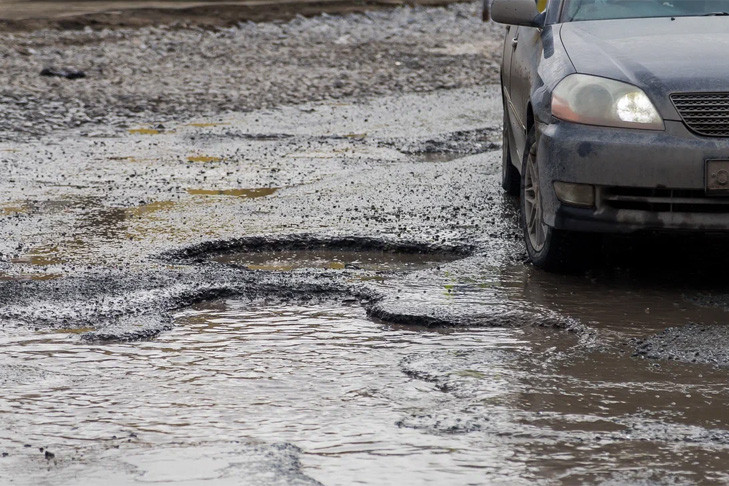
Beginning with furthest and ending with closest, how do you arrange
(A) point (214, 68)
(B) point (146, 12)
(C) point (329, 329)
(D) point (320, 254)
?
(B) point (146, 12) → (A) point (214, 68) → (D) point (320, 254) → (C) point (329, 329)

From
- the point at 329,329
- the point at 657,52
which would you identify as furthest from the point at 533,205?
the point at 329,329

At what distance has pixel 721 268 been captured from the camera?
5926 mm

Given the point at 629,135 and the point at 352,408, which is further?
the point at 629,135

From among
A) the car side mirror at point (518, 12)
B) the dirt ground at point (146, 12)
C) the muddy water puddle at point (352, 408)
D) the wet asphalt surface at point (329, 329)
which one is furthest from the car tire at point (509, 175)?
the dirt ground at point (146, 12)

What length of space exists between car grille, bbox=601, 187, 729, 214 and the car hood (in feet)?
1.10

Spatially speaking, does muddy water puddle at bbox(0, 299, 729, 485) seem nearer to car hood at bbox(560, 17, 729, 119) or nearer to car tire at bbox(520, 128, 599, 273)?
car tire at bbox(520, 128, 599, 273)

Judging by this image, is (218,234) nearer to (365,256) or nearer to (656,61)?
(365,256)

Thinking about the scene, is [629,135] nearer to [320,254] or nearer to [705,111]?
[705,111]

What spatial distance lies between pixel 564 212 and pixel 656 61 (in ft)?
2.61

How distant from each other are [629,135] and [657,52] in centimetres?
56

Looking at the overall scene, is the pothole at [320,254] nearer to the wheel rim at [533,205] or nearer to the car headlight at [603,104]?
the wheel rim at [533,205]

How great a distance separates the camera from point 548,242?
5.70 metres

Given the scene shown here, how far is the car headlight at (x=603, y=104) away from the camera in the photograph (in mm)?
5332

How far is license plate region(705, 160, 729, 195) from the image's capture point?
5211 mm
